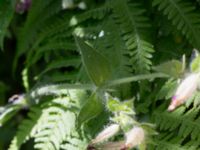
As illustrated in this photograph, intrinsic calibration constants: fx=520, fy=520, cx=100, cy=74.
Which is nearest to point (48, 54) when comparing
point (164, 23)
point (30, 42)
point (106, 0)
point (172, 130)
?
point (30, 42)

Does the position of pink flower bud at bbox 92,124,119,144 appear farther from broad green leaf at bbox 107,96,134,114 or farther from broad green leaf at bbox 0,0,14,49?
broad green leaf at bbox 0,0,14,49

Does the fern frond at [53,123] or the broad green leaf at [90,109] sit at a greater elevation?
the broad green leaf at [90,109]

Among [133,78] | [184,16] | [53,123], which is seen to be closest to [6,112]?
[53,123]

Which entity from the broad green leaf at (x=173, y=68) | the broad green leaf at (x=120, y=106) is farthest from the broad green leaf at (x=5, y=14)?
the broad green leaf at (x=173, y=68)

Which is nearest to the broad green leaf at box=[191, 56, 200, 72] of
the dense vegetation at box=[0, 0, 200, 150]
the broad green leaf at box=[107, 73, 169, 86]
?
the dense vegetation at box=[0, 0, 200, 150]

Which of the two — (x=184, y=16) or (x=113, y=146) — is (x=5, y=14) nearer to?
(x=184, y=16)

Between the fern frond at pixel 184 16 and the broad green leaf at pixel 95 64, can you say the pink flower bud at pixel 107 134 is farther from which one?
the fern frond at pixel 184 16

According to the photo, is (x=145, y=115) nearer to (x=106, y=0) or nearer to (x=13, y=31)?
(x=106, y=0)
